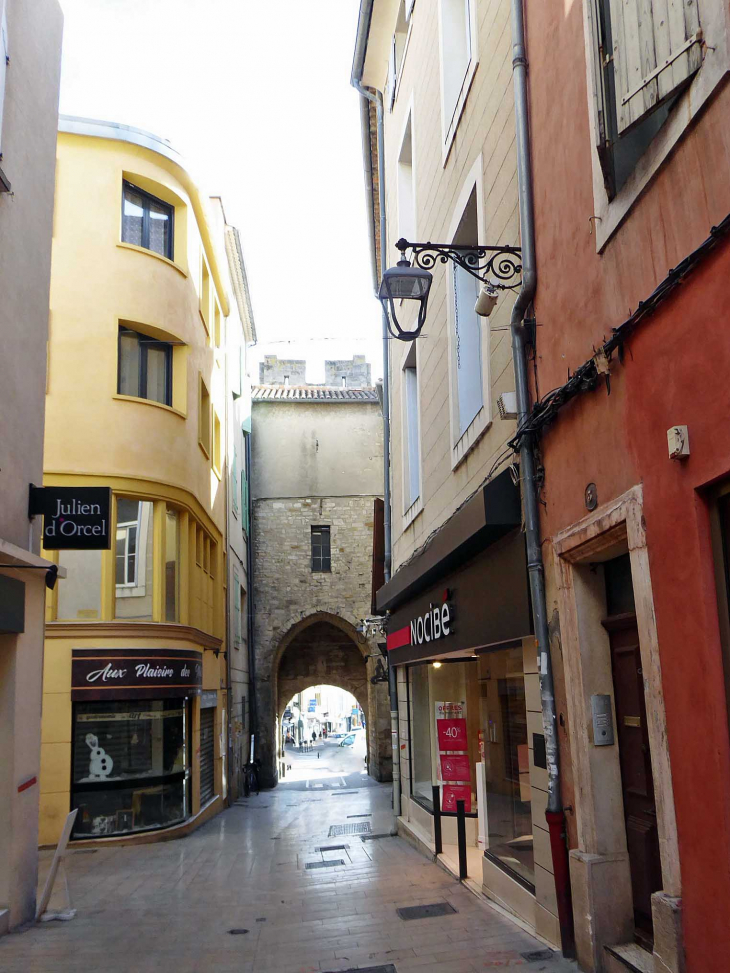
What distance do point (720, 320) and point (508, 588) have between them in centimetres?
347

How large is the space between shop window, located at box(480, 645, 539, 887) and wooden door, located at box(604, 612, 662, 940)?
1.02 metres

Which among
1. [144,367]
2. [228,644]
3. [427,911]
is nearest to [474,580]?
[427,911]

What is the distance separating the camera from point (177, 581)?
51.0ft

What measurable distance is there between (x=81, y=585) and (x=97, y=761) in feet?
8.83

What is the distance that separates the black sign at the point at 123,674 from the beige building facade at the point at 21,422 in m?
5.48

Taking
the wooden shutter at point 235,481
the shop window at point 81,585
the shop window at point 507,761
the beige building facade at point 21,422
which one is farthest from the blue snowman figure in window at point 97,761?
the wooden shutter at point 235,481

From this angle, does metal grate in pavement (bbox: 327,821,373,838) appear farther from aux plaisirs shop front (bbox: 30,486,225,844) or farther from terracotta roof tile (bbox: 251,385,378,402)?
terracotta roof tile (bbox: 251,385,378,402)

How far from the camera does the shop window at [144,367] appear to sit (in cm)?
1517

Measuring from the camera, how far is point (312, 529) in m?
28.1

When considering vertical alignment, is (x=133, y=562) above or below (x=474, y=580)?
above

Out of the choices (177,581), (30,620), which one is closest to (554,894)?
(30,620)

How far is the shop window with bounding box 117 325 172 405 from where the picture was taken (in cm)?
1517

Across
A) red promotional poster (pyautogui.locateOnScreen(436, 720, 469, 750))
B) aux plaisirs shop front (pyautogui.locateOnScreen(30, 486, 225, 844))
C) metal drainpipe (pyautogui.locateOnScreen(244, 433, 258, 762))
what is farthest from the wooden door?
metal drainpipe (pyautogui.locateOnScreen(244, 433, 258, 762))

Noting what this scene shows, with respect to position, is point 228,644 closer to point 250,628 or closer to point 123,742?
point 250,628
